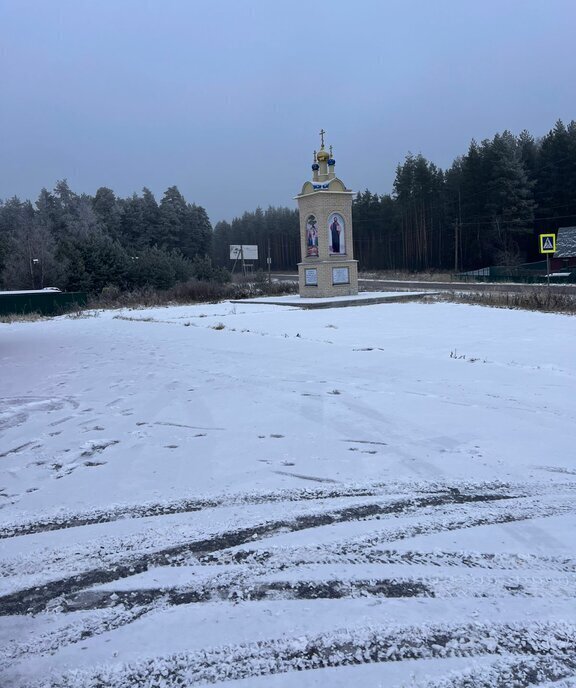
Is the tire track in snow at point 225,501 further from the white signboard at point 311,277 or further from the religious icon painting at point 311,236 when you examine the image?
the religious icon painting at point 311,236

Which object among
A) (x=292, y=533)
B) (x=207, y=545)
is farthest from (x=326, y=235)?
(x=207, y=545)

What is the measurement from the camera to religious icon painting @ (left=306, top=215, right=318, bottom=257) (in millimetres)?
28627

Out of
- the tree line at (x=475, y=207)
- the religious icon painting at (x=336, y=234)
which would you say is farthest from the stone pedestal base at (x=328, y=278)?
the tree line at (x=475, y=207)

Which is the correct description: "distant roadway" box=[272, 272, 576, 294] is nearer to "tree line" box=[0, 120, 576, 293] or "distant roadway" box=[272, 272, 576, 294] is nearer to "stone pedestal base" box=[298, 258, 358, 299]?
"stone pedestal base" box=[298, 258, 358, 299]

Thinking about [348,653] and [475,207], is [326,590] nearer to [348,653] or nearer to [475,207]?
[348,653]

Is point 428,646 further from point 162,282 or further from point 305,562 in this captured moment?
point 162,282

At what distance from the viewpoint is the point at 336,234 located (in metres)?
28.6

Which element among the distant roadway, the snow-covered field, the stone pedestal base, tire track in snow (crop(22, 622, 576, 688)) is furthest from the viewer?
the distant roadway

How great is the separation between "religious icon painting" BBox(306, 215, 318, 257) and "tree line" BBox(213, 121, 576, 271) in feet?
102

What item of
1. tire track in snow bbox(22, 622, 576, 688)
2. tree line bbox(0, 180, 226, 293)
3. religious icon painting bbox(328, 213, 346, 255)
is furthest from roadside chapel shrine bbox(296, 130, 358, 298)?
tire track in snow bbox(22, 622, 576, 688)

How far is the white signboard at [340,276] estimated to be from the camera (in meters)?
28.6

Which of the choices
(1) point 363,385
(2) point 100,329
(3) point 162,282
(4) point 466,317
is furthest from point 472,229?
(1) point 363,385

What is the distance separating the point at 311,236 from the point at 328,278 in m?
2.54

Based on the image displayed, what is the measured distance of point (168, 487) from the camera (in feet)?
14.2
